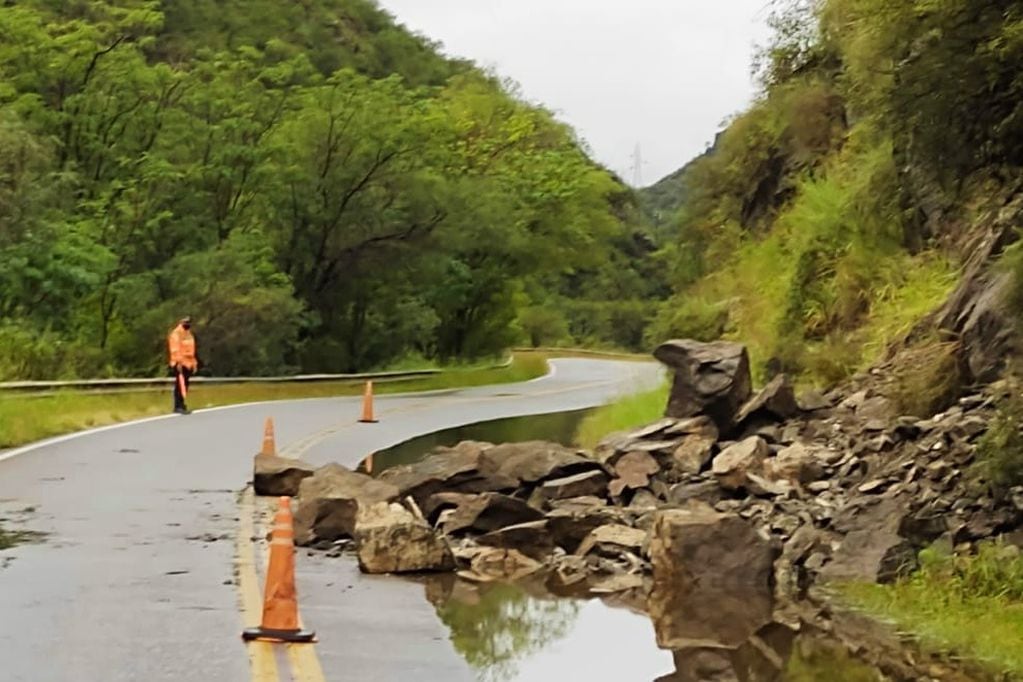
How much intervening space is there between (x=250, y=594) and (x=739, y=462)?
24.3 feet

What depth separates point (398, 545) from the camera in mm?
13258

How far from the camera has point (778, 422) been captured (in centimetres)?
1923

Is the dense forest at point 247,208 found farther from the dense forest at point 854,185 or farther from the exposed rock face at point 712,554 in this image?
the exposed rock face at point 712,554

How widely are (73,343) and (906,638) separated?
3030 centimetres

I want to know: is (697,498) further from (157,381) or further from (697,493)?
(157,381)

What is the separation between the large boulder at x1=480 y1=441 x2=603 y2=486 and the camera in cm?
1791

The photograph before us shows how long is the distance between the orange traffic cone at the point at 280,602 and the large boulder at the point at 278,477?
8.01m

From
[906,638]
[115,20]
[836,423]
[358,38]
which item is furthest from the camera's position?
[358,38]

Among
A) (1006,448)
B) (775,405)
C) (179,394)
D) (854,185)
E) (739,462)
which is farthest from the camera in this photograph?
(179,394)

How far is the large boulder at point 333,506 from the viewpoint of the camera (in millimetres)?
14750

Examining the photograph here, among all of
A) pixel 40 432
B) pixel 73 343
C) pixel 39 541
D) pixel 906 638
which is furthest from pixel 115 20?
pixel 906 638

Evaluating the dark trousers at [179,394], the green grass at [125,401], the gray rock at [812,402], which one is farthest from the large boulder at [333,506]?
the dark trousers at [179,394]

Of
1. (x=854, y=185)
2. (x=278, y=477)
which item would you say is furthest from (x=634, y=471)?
(x=854, y=185)

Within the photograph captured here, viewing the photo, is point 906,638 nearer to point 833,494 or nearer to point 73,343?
point 833,494
